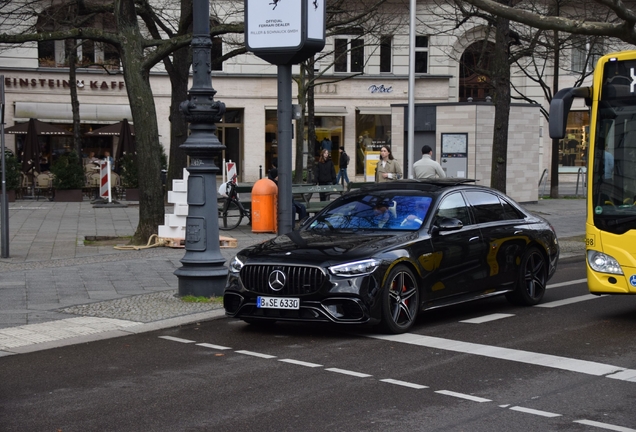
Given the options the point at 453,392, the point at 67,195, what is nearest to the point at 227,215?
the point at 67,195

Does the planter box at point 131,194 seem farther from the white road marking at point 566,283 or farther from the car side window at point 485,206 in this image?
the car side window at point 485,206

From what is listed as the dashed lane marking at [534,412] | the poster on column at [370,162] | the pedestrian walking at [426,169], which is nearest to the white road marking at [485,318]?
the dashed lane marking at [534,412]

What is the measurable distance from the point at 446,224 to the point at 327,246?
141cm

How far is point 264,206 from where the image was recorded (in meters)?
20.8

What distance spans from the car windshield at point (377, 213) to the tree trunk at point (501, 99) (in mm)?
12665

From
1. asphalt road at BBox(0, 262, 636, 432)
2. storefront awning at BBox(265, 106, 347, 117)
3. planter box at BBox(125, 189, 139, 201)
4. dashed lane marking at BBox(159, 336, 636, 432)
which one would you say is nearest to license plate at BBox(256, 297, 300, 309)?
asphalt road at BBox(0, 262, 636, 432)

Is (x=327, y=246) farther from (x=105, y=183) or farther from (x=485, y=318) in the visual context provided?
(x=105, y=183)

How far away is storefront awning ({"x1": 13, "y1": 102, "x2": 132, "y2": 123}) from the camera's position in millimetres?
43406

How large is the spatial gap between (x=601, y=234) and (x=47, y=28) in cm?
2263

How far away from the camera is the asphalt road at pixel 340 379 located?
651 centimetres

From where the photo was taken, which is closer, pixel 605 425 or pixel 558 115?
pixel 605 425

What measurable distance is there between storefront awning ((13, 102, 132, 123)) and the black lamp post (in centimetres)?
3301

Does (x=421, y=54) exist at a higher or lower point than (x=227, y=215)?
higher

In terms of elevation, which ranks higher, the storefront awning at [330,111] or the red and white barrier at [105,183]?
the storefront awning at [330,111]
